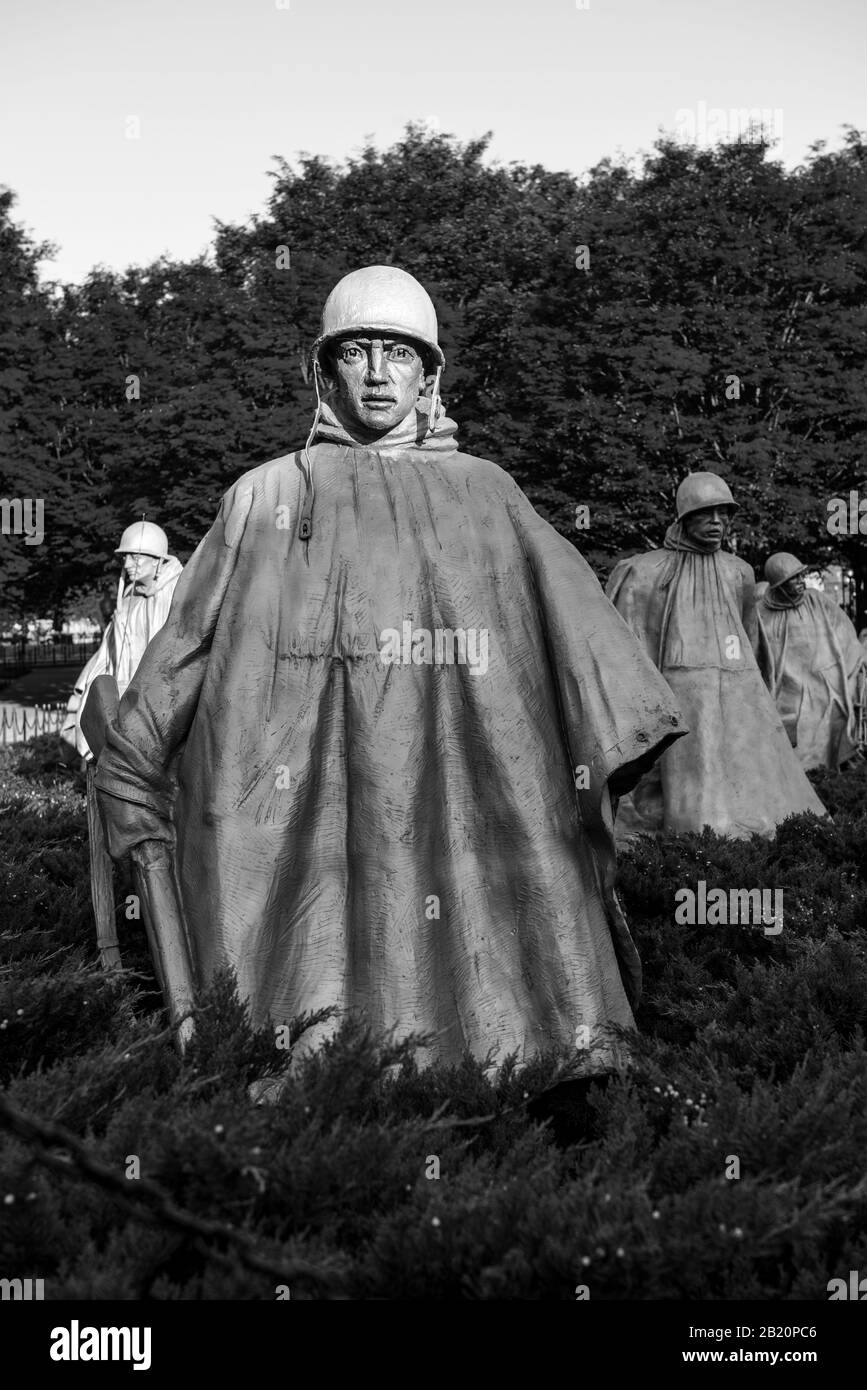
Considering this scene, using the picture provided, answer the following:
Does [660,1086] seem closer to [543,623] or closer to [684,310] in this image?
[543,623]

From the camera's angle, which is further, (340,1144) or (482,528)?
(482,528)

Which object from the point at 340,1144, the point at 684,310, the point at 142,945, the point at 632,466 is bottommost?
the point at 340,1144

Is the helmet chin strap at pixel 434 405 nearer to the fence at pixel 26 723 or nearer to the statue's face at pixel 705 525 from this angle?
the statue's face at pixel 705 525

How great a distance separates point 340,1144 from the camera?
334cm

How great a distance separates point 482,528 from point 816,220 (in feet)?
89.2

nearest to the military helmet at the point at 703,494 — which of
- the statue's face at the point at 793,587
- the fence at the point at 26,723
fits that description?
the statue's face at the point at 793,587

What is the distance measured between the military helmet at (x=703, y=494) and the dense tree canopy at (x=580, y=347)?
1649 centimetres

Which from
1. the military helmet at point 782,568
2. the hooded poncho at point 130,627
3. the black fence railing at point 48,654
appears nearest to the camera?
the hooded poncho at point 130,627

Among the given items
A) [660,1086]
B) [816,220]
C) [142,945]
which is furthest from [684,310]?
[660,1086]

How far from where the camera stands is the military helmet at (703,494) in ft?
38.9

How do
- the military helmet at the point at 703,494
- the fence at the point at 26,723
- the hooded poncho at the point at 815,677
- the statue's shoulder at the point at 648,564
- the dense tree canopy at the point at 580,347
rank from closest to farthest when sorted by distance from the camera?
the military helmet at the point at 703,494
the statue's shoulder at the point at 648,564
the hooded poncho at the point at 815,677
the fence at the point at 26,723
the dense tree canopy at the point at 580,347

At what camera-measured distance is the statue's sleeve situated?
4656 mm

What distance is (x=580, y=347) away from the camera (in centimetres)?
2909
